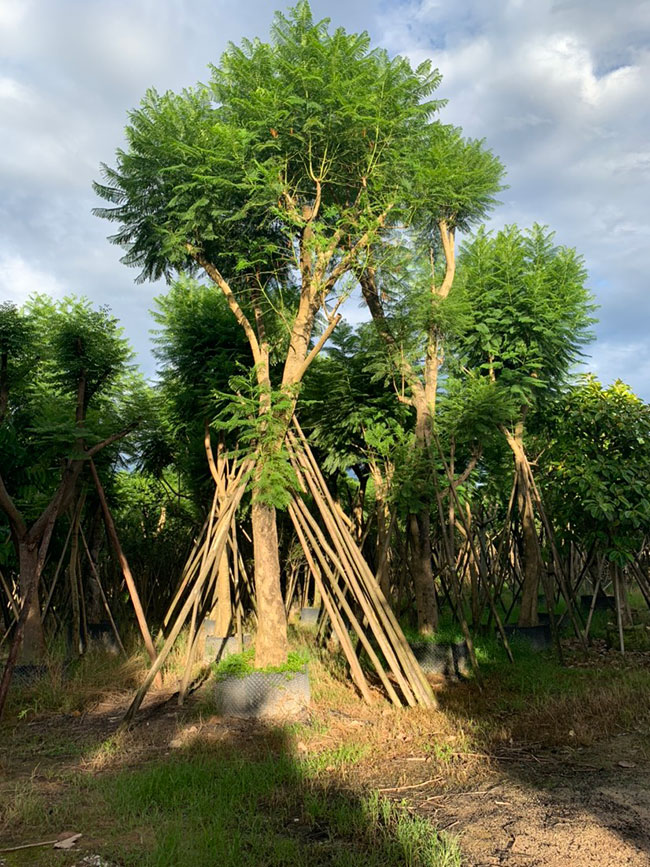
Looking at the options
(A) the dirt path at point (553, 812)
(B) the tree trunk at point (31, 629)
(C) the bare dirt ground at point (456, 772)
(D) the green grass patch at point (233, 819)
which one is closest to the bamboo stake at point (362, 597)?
(C) the bare dirt ground at point (456, 772)

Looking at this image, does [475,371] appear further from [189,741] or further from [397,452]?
[189,741]

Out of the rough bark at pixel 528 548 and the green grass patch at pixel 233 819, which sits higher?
the rough bark at pixel 528 548

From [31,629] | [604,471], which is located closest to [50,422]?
[31,629]

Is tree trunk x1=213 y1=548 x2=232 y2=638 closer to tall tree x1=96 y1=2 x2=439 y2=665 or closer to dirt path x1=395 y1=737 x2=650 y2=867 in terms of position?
tall tree x1=96 y1=2 x2=439 y2=665

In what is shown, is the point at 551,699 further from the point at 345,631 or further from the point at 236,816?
the point at 236,816

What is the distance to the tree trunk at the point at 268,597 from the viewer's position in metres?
6.81

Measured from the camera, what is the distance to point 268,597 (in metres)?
7.11

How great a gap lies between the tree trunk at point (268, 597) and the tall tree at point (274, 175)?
1cm

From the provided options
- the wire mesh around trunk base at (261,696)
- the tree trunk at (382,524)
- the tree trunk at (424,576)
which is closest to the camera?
the wire mesh around trunk base at (261,696)

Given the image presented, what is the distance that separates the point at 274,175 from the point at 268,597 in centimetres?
455

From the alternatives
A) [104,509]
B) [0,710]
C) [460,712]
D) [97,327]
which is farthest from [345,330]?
[0,710]

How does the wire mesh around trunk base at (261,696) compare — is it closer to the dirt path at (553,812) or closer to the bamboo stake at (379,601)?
the bamboo stake at (379,601)

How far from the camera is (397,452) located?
839cm

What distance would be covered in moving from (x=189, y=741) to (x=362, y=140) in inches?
253
